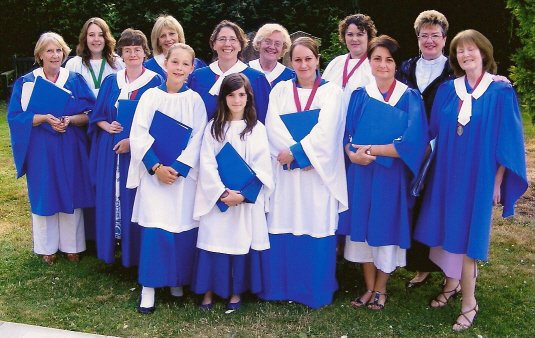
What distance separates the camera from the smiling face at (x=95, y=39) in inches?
207

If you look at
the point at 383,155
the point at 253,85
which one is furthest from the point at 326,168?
the point at 253,85

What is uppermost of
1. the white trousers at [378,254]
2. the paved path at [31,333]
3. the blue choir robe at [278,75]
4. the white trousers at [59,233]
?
the blue choir robe at [278,75]

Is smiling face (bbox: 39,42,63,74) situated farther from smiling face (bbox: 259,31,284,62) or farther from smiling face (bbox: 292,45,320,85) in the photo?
smiling face (bbox: 292,45,320,85)

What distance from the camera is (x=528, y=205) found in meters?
6.79

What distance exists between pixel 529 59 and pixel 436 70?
3.21 meters

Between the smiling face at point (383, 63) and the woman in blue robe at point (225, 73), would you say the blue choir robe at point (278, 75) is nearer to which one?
the woman in blue robe at point (225, 73)

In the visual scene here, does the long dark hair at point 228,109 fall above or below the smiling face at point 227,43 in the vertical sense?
below

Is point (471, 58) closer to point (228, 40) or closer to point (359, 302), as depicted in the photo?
point (228, 40)

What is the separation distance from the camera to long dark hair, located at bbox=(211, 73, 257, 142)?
13.2 ft

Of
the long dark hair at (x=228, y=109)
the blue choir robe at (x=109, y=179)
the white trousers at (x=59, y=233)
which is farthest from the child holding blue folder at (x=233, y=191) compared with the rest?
the white trousers at (x=59, y=233)

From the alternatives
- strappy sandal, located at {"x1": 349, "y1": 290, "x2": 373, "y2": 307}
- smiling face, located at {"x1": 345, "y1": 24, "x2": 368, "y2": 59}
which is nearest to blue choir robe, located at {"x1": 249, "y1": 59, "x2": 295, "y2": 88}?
smiling face, located at {"x1": 345, "y1": 24, "x2": 368, "y2": 59}

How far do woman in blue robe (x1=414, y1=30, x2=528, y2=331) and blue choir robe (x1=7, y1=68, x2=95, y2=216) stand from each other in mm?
2976

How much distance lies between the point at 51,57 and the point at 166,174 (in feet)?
5.60

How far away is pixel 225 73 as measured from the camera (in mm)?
4500
